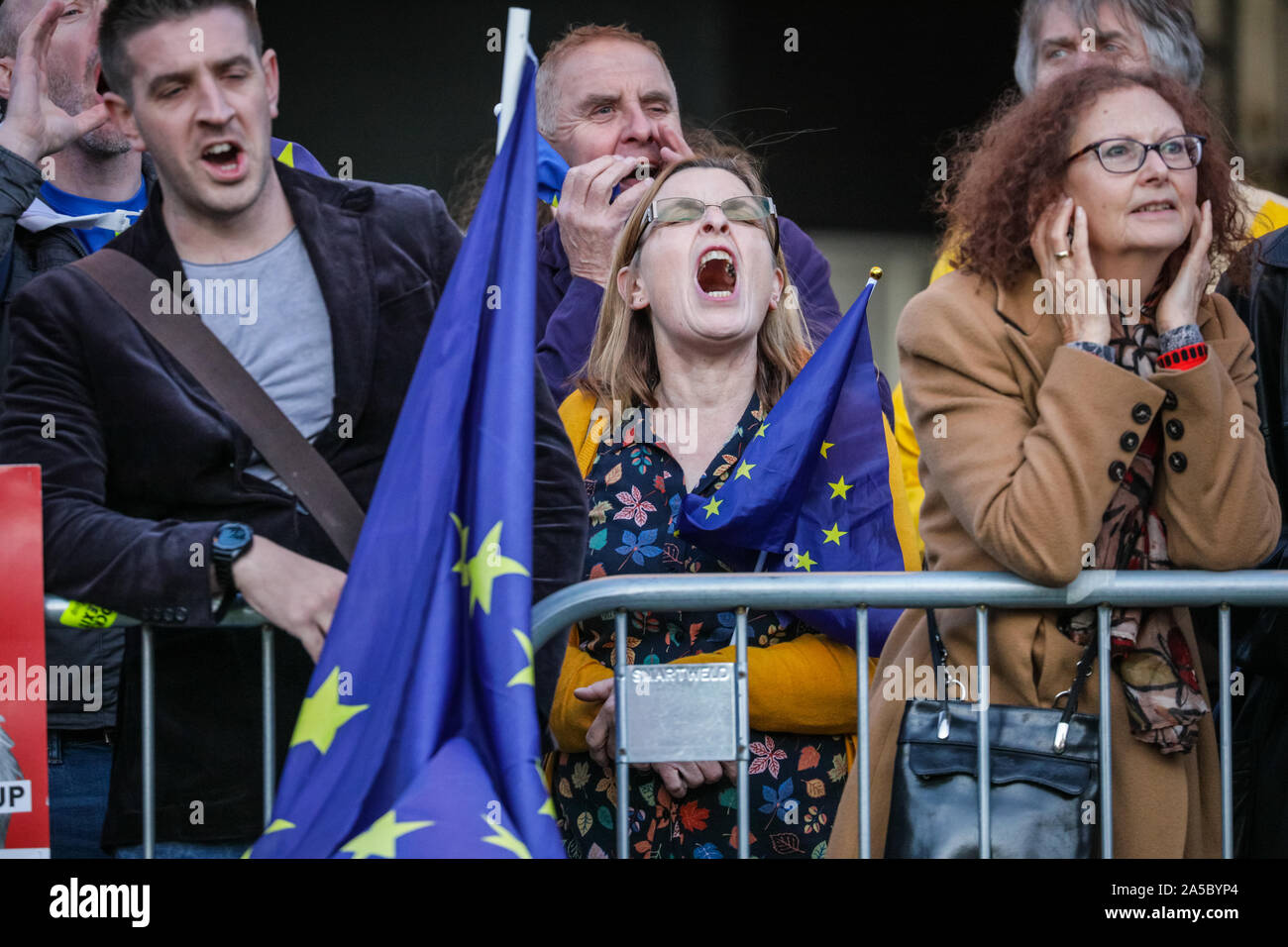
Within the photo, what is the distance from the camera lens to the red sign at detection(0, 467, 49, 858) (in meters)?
3.32

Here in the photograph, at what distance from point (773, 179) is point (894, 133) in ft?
1.60

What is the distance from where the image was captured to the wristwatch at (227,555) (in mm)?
3369

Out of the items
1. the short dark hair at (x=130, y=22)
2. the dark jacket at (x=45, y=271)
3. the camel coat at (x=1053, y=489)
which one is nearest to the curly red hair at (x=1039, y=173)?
the camel coat at (x=1053, y=489)

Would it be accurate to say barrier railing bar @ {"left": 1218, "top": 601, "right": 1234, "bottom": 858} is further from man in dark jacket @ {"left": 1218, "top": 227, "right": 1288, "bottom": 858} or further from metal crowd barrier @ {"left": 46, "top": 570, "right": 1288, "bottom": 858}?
man in dark jacket @ {"left": 1218, "top": 227, "right": 1288, "bottom": 858}

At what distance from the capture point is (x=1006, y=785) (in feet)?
11.2

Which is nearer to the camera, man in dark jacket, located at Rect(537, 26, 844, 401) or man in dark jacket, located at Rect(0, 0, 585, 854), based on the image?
man in dark jacket, located at Rect(0, 0, 585, 854)

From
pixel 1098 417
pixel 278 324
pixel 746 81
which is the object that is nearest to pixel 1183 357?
pixel 1098 417

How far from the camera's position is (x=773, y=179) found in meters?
6.12

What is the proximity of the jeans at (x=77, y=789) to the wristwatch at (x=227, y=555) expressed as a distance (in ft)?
1.71

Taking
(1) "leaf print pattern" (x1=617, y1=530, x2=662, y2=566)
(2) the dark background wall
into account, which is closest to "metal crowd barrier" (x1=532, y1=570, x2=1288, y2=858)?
(1) "leaf print pattern" (x1=617, y1=530, x2=662, y2=566)

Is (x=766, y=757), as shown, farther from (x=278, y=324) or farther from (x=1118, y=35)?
(x=1118, y=35)

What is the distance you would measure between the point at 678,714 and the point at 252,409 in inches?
40.7

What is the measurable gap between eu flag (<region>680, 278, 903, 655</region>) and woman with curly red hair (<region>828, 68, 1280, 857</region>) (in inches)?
8.5
